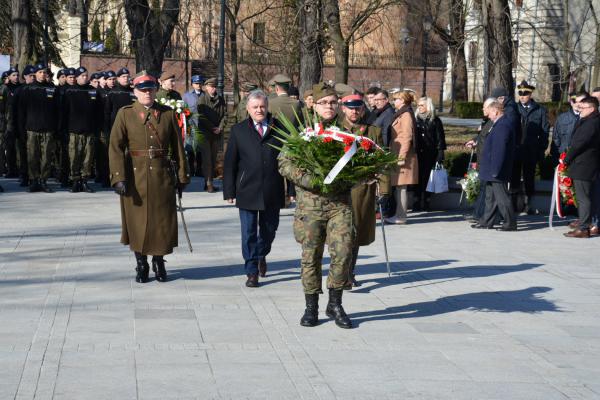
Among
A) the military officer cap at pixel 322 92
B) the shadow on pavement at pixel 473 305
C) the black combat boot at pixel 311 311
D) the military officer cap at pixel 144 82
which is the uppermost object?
the military officer cap at pixel 144 82

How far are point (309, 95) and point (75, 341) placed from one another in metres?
5.07

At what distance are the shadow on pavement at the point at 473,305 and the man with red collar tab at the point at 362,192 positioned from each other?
626 mm

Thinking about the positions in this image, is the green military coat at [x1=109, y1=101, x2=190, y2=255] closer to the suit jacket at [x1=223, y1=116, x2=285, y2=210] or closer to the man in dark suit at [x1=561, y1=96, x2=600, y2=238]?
the suit jacket at [x1=223, y1=116, x2=285, y2=210]

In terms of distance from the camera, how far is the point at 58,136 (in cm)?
1770

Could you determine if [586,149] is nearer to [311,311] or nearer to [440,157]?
[440,157]

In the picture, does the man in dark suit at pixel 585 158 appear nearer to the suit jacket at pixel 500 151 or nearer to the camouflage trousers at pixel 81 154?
the suit jacket at pixel 500 151

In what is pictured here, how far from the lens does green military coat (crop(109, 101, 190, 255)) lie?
9.94m

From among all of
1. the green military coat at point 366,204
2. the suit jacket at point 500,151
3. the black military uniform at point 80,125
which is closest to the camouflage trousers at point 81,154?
the black military uniform at point 80,125

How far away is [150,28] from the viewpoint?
22359mm

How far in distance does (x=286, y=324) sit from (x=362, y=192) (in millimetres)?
1806

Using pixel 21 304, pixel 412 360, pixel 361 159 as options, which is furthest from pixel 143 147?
pixel 412 360

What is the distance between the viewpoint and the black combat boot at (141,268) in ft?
32.9

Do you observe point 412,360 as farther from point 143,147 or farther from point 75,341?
point 143,147

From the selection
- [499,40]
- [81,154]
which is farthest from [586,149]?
[81,154]
